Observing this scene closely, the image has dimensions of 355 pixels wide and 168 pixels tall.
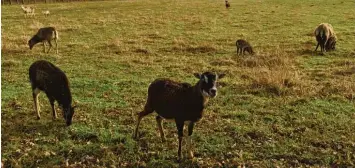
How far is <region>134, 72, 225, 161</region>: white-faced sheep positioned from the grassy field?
2.80 feet

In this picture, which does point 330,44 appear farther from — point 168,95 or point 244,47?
point 168,95

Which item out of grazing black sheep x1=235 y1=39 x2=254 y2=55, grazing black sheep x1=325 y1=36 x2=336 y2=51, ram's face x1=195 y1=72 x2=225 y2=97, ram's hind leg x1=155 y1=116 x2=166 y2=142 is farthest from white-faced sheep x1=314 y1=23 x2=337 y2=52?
ram's face x1=195 y1=72 x2=225 y2=97

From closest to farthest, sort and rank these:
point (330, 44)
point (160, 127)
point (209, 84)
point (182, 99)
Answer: point (209, 84) → point (182, 99) → point (160, 127) → point (330, 44)

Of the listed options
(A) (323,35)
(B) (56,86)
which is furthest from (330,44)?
(B) (56,86)

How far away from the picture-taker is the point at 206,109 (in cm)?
1034

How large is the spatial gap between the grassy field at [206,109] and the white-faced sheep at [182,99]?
85 cm

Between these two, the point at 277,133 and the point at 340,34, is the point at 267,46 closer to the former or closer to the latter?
the point at 340,34

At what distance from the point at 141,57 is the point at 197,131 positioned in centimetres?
858

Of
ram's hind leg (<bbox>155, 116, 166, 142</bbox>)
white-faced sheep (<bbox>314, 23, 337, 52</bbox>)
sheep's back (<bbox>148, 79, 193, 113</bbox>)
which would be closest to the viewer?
sheep's back (<bbox>148, 79, 193, 113</bbox>)

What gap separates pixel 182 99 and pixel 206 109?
3016mm

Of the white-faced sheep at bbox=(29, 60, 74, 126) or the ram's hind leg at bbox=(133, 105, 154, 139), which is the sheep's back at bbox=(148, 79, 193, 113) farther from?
the white-faced sheep at bbox=(29, 60, 74, 126)

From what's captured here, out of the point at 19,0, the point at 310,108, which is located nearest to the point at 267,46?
the point at 310,108

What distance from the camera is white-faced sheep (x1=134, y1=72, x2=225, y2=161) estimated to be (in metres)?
6.88

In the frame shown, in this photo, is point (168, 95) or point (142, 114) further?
point (142, 114)
